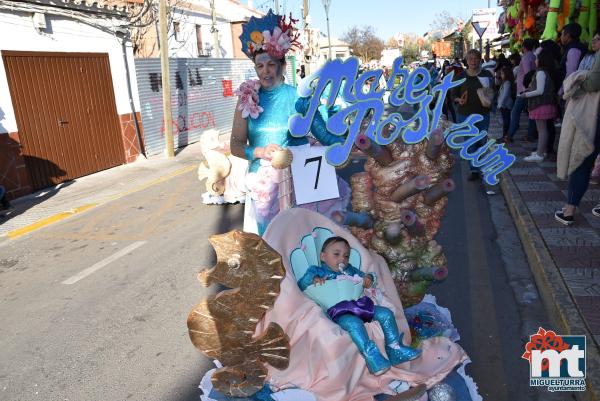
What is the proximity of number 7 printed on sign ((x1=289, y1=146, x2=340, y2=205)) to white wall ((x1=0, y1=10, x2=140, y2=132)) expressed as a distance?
7.82m

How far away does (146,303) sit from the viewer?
Result: 4656 millimetres

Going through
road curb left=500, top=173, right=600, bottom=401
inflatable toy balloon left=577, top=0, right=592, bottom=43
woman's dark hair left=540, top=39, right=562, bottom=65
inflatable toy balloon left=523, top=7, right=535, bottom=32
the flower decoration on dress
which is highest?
inflatable toy balloon left=523, top=7, right=535, bottom=32

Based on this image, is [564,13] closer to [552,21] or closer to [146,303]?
[552,21]

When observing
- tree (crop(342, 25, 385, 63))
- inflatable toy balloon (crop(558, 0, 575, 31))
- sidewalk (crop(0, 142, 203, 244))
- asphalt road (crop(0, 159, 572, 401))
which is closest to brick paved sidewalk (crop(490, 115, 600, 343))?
asphalt road (crop(0, 159, 572, 401))

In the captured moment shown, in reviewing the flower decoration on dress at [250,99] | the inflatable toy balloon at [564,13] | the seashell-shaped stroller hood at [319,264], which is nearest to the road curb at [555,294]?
the seashell-shaped stroller hood at [319,264]

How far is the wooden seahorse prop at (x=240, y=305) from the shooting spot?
252cm

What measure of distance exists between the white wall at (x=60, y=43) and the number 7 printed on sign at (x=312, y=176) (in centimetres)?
782

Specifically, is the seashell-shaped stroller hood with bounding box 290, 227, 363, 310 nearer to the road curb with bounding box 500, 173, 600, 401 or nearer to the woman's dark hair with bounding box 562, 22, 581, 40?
the road curb with bounding box 500, 173, 600, 401

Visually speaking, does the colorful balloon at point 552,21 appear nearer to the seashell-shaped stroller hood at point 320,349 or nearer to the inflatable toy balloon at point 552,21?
the inflatable toy balloon at point 552,21

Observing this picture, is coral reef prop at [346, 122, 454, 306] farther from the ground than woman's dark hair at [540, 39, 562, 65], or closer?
closer

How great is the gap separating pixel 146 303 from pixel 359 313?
8.21 ft

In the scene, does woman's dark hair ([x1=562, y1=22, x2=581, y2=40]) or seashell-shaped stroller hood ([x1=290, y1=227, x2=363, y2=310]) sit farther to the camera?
woman's dark hair ([x1=562, y1=22, x2=581, y2=40])

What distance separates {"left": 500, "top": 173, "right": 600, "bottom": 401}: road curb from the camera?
292 cm

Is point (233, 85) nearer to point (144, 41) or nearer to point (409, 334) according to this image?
point (144, 41)
